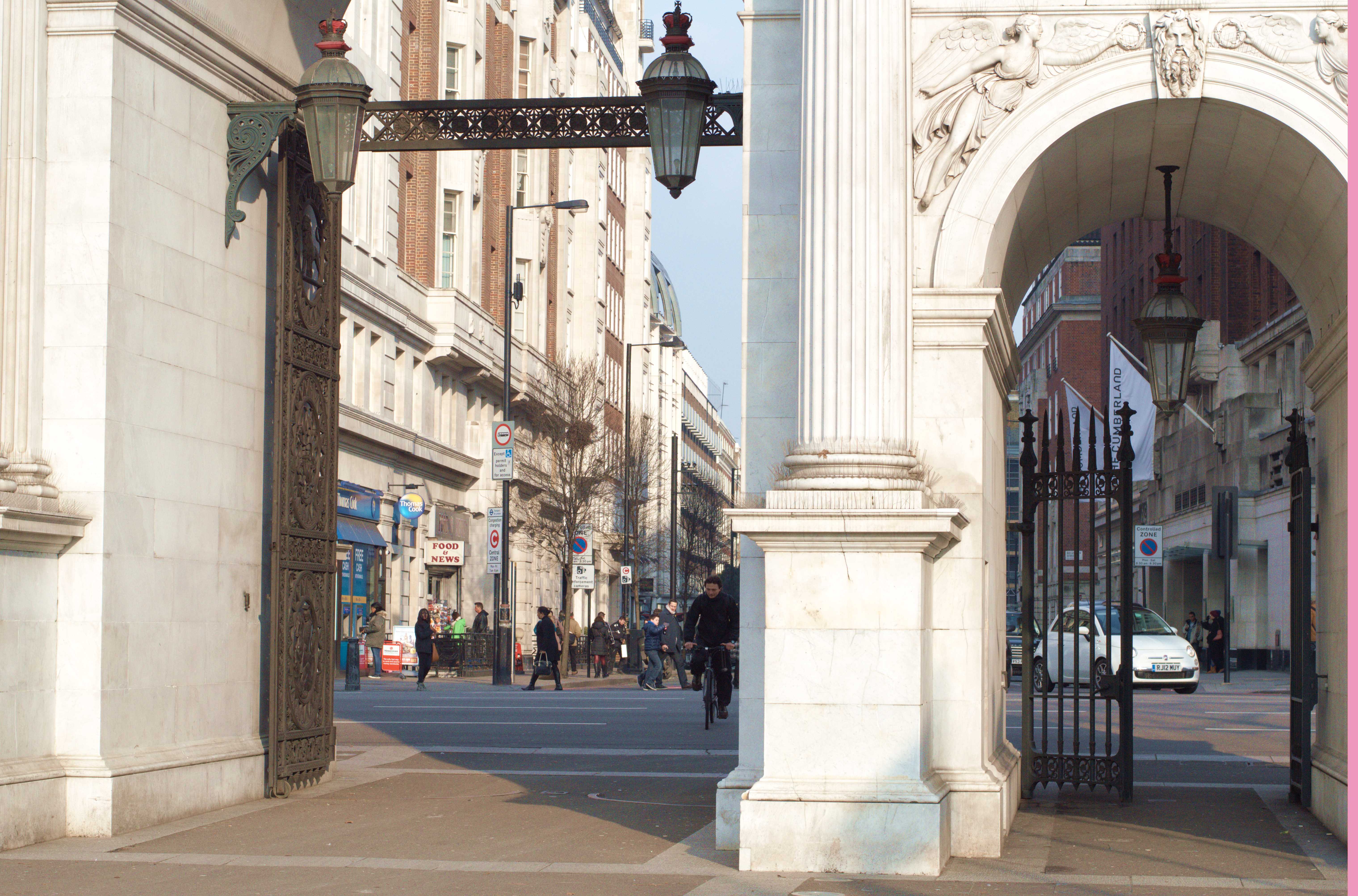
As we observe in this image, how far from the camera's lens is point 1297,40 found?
33.5 feet

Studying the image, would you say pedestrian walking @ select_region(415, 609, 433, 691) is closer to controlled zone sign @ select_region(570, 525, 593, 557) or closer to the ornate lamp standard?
controlled zone sign @ select_region(570, 525, 593, 557)

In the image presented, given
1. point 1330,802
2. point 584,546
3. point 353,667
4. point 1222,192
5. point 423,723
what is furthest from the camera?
point 584,546

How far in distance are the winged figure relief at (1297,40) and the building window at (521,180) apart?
1975 inches

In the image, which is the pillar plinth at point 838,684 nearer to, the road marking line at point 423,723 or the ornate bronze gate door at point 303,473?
the ornate bronze gate door at point 303,473

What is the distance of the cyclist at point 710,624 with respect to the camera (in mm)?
20688

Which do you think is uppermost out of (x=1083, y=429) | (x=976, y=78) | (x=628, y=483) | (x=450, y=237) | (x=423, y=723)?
(x=450, y=237)

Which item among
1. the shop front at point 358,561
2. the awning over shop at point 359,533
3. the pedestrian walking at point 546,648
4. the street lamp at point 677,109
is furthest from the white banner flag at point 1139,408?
the street lamp at point 677,109

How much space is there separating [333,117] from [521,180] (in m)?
49.0

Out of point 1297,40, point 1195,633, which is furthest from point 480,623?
point 1297,40

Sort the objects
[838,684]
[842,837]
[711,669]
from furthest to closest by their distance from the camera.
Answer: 1. [711,669]
2. [838,684]
3. [842,837]

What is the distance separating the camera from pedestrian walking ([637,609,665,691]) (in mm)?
33688

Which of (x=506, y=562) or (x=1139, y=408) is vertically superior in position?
(x=1139, y=408)

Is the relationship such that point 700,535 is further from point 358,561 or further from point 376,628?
point 376,628

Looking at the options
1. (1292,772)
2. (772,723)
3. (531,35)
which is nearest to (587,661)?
(531,35)
